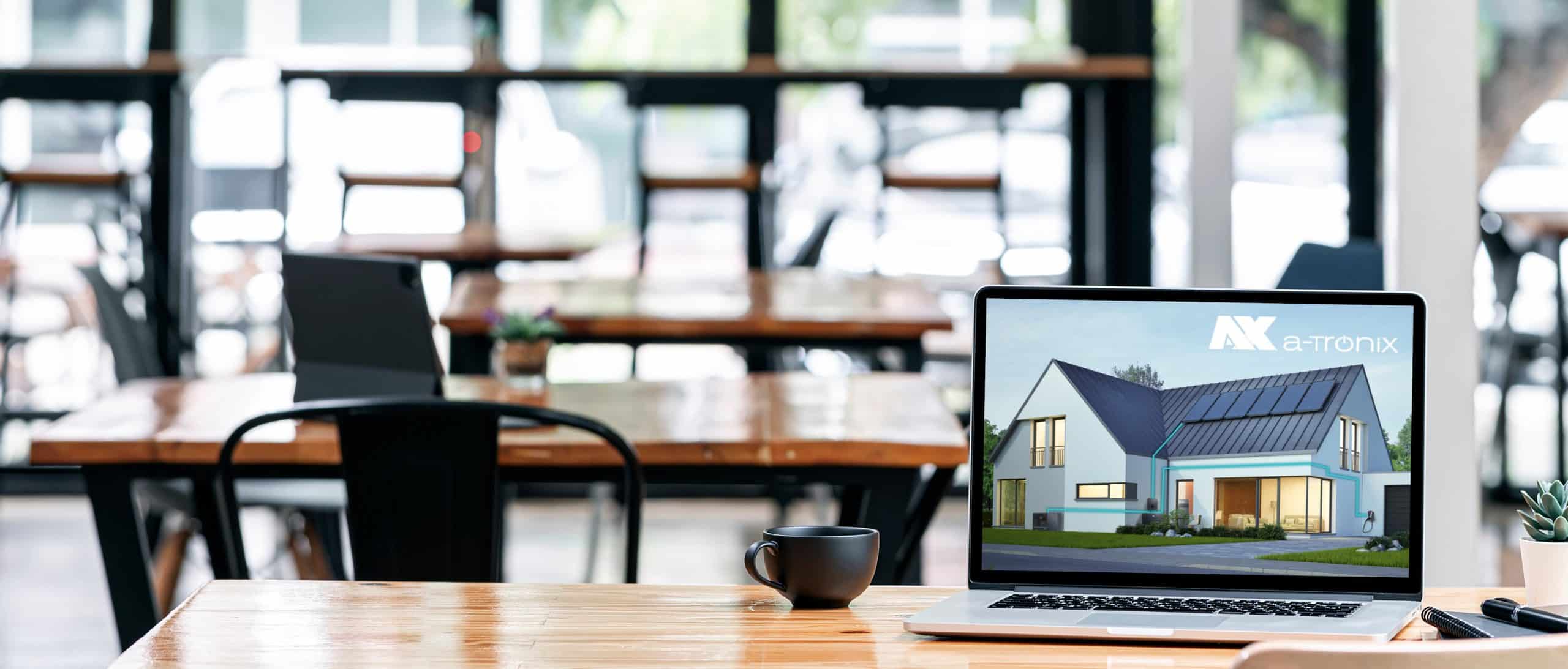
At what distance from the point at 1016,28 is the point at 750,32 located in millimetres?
982

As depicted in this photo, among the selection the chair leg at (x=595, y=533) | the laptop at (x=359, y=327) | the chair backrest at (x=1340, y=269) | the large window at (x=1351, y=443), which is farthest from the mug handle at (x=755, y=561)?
the chair leg at (x=595, y=533)

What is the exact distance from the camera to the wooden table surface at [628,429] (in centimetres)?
196

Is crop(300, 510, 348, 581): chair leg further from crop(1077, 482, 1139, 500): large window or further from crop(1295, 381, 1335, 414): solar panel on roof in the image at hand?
crop(1295, 381, 1335, 414): solar panel on roof

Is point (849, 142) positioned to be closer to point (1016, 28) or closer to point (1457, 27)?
point (1016, 28)

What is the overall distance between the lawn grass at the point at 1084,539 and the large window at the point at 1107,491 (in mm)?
29

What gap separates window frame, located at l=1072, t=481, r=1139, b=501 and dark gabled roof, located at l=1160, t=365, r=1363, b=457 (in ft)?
0.11

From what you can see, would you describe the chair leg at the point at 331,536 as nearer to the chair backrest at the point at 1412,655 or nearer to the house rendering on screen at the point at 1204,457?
the house rendering on screen at the point at 1204,457

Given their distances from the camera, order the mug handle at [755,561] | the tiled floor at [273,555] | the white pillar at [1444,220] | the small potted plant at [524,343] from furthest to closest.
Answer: the tiled floor at [273,555]
the small potted plant at [524,343]
the white pillar at [1444,220]
the mug handle at [755,561]

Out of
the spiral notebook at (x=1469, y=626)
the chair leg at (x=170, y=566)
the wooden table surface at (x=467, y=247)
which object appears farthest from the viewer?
the wooden table surface at (x=467, y=247)

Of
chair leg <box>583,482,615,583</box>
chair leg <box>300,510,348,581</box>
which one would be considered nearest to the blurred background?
chair leg <box>583,482,615,583</box>

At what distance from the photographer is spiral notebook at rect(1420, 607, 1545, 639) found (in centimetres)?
100

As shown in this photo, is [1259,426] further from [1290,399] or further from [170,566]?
[170,566]

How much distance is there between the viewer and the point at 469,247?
419 cm

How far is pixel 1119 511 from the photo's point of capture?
3.73 feet
